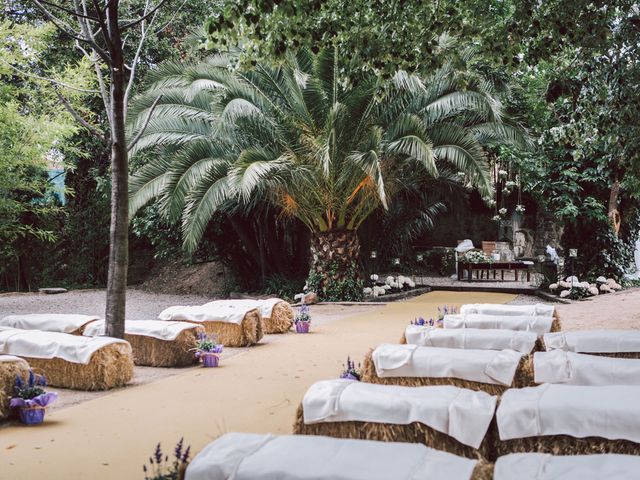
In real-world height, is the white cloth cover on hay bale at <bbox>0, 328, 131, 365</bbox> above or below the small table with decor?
below

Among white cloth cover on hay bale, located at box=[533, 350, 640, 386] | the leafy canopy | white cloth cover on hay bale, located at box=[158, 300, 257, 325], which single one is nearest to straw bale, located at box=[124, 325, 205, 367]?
white cloth cover on hay bale, located at box=[158, 300, 257, 325]

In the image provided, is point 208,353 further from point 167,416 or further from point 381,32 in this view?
point 381,32

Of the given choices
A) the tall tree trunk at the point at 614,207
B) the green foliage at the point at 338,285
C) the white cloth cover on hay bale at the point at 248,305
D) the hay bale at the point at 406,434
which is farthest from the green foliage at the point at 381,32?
the tall tree trunk at the point at 614,207

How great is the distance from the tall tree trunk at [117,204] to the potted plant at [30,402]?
2016 mm

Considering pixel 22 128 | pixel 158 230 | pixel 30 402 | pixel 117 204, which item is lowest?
pixel 30 402

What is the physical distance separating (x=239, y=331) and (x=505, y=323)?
3.60 metres

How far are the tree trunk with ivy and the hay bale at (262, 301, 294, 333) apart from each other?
4.30 metres

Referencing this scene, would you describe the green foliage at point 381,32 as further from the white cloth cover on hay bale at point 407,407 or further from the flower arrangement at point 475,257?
the flower arrangement at point 475,257

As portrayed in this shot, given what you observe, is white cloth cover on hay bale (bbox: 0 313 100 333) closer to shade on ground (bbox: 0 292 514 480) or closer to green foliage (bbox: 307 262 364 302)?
shade on ground (bbox: 0 292 514 480)

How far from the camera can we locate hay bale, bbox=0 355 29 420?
5.47m

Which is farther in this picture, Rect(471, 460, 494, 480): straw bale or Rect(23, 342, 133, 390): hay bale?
Rect(23, 342, 133, 390): hay bale

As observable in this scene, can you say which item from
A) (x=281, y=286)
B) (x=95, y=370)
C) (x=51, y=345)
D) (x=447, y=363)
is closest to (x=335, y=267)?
(x=281, y=286)

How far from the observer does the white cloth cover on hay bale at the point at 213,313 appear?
362 inches

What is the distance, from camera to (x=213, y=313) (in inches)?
369
